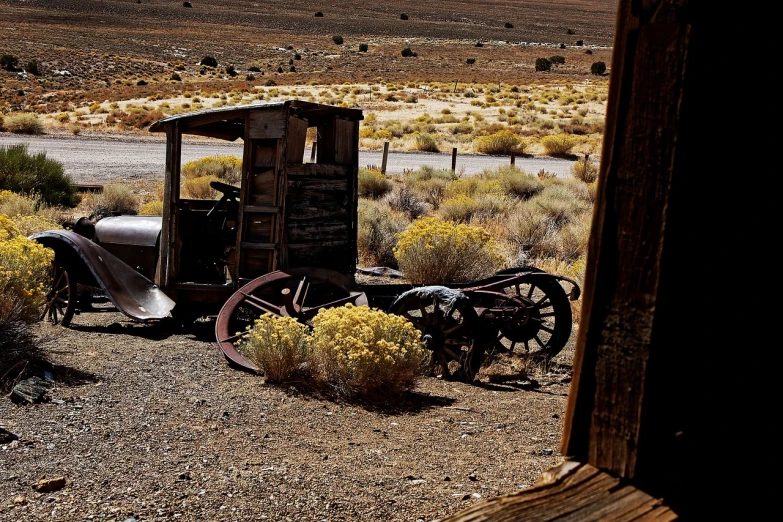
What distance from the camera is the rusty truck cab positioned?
8.23m

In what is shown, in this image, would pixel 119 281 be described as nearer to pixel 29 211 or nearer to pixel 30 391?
pixel 30 391

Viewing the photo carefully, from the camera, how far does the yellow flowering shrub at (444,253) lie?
11.2 meters

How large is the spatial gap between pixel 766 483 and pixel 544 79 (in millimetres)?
67890

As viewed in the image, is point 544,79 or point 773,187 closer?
point 773,187

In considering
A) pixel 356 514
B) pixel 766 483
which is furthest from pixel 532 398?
pixel 766 483

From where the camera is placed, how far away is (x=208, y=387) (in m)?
6.57

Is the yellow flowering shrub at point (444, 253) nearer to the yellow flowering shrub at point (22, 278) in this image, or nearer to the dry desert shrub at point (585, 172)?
the yellow flowering shrub at point (22, 278)

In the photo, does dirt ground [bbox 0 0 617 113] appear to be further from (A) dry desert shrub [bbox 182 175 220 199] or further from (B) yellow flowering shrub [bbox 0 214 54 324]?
(B) yellow flowering shrub [bbox 0 214 54 324]

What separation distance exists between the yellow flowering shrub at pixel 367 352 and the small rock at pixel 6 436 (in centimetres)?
223

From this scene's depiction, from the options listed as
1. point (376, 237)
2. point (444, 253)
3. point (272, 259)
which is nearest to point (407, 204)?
point (376, 237)

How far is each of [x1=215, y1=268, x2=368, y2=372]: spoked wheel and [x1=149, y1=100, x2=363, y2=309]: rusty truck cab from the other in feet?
1.00

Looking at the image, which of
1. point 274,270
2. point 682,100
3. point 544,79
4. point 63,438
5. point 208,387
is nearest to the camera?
point 682,100

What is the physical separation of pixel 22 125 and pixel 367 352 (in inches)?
→ 1083

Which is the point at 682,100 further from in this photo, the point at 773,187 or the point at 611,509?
the point at 611,509
